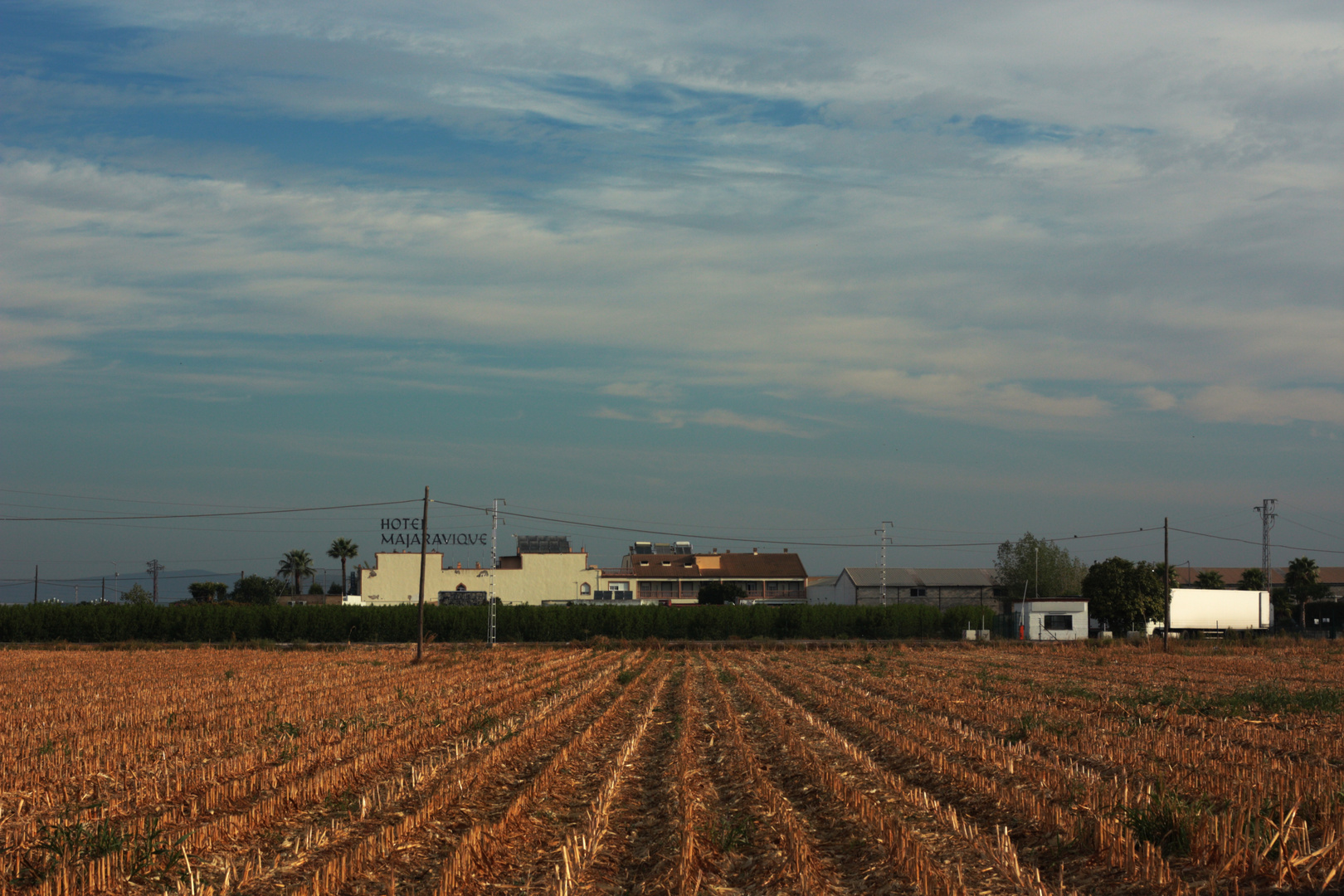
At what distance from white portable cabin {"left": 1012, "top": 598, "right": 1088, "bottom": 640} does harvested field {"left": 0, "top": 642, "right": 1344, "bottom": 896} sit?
45428mm

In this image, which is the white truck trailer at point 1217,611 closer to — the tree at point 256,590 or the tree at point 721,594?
the tree at point 721,594

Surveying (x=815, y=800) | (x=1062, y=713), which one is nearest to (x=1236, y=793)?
Answer: (x=815, y=800)

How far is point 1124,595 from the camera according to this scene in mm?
83438

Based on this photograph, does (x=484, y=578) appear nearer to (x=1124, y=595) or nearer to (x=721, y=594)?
(x=721, y=594)

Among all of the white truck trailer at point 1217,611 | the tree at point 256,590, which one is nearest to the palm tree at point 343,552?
the tree at point 256,590

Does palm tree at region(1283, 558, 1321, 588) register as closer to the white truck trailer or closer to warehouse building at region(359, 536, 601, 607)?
the white truck trailer

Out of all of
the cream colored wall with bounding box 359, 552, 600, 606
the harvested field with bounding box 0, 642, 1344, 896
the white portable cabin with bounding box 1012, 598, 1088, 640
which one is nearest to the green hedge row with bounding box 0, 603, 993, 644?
the white portable cabin with bounding box 1012, 598, 1088, 640

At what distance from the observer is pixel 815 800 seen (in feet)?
45.9

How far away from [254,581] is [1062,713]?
387ft

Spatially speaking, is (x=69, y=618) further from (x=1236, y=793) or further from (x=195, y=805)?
(x=1236, y=793)

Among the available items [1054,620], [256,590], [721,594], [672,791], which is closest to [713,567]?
[721,594]

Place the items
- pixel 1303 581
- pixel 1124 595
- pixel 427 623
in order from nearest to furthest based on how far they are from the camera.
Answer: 1. pixel 427 623
2. pixel 1124 595
3. pixel 1303 581

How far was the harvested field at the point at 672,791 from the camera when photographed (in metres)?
10.1

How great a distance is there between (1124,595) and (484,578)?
6494 centimetres
